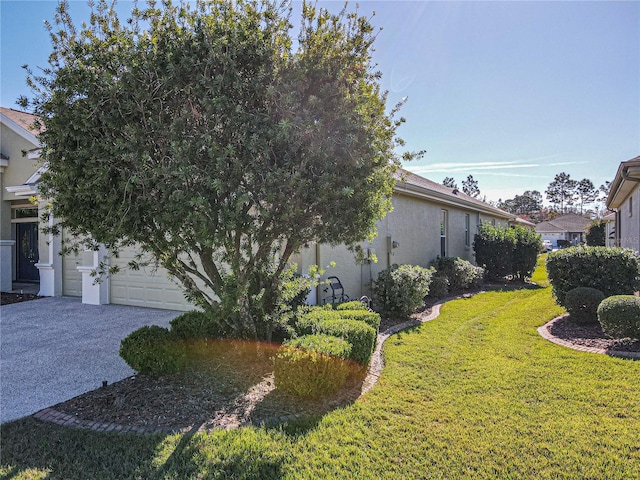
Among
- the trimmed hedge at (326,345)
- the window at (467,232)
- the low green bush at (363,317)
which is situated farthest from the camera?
the window at (467,232)

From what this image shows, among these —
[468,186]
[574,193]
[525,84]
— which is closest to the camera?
[525,84]

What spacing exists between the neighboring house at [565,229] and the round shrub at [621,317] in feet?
177

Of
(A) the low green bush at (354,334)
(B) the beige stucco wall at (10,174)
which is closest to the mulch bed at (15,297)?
(B) the beige stucco wall at (10,174)

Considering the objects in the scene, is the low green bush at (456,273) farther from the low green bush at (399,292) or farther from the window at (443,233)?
the low green bush at (399,292)

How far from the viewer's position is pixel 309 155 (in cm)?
415

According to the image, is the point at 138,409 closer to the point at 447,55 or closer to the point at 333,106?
the point at 333,106

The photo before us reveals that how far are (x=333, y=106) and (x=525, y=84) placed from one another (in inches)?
298

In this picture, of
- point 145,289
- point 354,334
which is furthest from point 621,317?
point 145,289

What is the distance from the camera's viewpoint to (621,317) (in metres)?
5.92

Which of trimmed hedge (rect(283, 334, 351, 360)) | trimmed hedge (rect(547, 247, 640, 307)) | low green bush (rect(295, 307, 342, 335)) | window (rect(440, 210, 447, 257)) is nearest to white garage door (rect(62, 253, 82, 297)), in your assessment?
low green bush (rect(295, 307, 342, 335))

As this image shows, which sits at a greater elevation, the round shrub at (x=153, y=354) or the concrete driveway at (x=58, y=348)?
the round shrub at (x=153, y=354)

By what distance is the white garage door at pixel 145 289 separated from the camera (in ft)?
31.0

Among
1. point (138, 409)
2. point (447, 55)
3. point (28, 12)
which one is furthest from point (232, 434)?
point (447, 55)

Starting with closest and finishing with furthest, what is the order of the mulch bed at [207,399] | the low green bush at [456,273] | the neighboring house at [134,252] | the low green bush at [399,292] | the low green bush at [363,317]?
the mulch bed at [207,399]
the low green bush at [363,317]
the low green bush at [399,292]
the neighboring house at [134,252]
the low green bush at [456,273]
